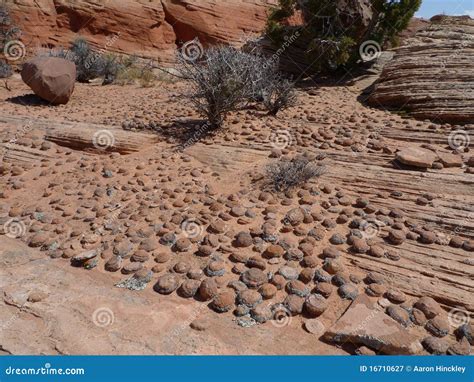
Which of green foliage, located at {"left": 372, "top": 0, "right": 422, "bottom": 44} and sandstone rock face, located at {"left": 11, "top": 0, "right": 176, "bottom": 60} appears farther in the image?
sandstone rock face, located at {"left": 11, "top": 0, "right": 176, "bottom": 60}

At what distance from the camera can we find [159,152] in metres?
4.53

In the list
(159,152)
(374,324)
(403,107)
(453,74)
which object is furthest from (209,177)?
(453,74)

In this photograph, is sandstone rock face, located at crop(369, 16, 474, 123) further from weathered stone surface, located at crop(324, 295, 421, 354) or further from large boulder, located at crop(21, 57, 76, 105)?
large boulder, located at crop(21, 57, 76, 105)

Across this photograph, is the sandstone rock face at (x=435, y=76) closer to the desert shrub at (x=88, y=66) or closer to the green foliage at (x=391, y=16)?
the green foliage at (x=391, y=16)

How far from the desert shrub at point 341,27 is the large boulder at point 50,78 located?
5798 mm

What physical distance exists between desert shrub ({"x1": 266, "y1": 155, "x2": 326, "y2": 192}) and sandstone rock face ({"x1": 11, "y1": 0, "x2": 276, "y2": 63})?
1040cm

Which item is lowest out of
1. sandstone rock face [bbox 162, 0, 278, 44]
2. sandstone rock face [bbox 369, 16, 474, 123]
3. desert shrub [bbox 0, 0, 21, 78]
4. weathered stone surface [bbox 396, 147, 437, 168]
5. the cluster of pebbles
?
the cluster of pebbles

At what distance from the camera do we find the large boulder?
718 centimetres

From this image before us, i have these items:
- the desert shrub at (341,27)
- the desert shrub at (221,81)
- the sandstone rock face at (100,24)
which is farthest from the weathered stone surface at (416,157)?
the sandstone rock face at (100,24)

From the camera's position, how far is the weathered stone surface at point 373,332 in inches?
79.9

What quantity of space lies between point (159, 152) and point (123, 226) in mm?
1565

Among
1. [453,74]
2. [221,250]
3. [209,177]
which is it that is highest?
[453,74]

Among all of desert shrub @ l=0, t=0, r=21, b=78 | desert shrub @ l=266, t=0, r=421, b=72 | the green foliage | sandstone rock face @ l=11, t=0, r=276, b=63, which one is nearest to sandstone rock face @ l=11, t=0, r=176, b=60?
sandstone rock face @ l=11, t=0, r=276, b=63

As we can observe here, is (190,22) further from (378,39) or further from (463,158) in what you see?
(463,158)
